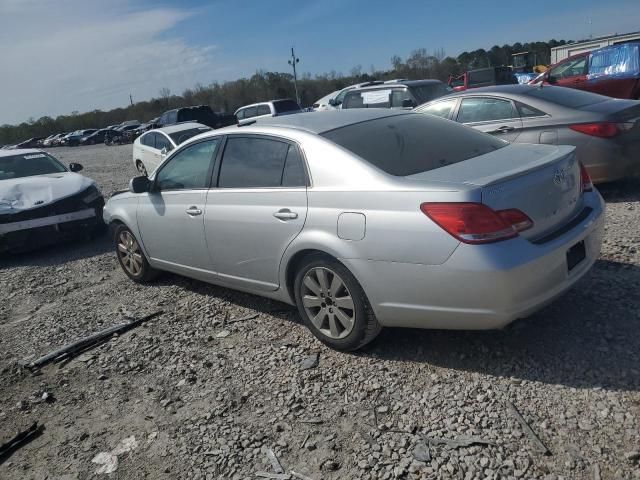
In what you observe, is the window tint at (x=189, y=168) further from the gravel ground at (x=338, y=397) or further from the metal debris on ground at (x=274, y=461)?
the metal debris on ground at (x=274, y=461)

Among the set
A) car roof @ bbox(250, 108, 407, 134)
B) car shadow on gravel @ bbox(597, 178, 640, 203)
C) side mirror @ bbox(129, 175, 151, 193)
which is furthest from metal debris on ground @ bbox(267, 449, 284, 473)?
car shadow on gravel @ bbox(597, 178, 640, 203)

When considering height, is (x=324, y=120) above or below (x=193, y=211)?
above

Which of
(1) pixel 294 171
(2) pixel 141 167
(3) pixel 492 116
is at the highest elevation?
(1) pixel 294 171

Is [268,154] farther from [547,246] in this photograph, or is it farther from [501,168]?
[547,246]

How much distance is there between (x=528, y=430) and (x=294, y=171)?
2177mm

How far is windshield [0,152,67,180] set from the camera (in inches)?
336

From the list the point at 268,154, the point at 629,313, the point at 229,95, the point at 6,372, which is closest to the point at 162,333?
the point at 6,372

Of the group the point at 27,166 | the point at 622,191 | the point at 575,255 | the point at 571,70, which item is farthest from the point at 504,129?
the point at 571,70

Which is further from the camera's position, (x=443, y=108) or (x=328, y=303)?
(x=443, y=108)

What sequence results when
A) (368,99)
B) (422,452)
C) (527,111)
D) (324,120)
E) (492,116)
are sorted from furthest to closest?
(368,99)
(492,116)
(527,111)
(324,120)
(422,452)

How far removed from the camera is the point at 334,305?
3.56 metres

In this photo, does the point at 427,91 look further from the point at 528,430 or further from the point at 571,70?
the point at 528,430

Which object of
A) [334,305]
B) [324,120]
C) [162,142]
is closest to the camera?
[334,305]

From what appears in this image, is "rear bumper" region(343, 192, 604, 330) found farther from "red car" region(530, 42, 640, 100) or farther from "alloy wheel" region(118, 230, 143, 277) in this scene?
"red car" region(530, 42, 640, 100)
